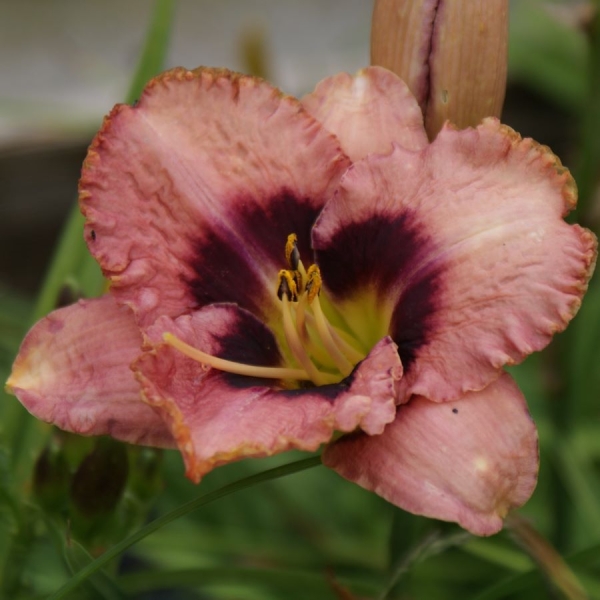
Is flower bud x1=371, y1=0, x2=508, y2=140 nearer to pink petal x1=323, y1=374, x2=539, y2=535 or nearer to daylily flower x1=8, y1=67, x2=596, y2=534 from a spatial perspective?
daylily flower x1=8, y1=67, x2=596, y2=534

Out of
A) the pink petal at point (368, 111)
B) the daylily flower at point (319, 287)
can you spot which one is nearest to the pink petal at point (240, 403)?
the daylily flower at point (319, 287)

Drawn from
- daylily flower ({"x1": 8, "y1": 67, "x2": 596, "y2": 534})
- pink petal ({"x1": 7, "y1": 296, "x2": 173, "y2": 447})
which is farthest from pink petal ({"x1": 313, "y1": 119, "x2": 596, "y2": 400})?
pink petal ({"x1": 7, "y1": 296, "x2": 173, "y2": 447})

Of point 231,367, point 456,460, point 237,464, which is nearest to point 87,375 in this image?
point 231,367

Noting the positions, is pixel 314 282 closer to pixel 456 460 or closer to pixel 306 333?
pixel 306 333

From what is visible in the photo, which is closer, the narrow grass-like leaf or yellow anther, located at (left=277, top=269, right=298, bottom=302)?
yellow anther, located at (left=277, top=269, right=298, bottom=302)

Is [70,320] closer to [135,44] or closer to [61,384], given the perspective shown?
[61,384]

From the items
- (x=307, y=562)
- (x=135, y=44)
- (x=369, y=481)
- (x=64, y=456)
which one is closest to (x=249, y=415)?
(x=369, y=481)

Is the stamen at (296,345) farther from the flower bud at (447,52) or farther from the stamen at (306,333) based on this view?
the flower bud at (447,52)
